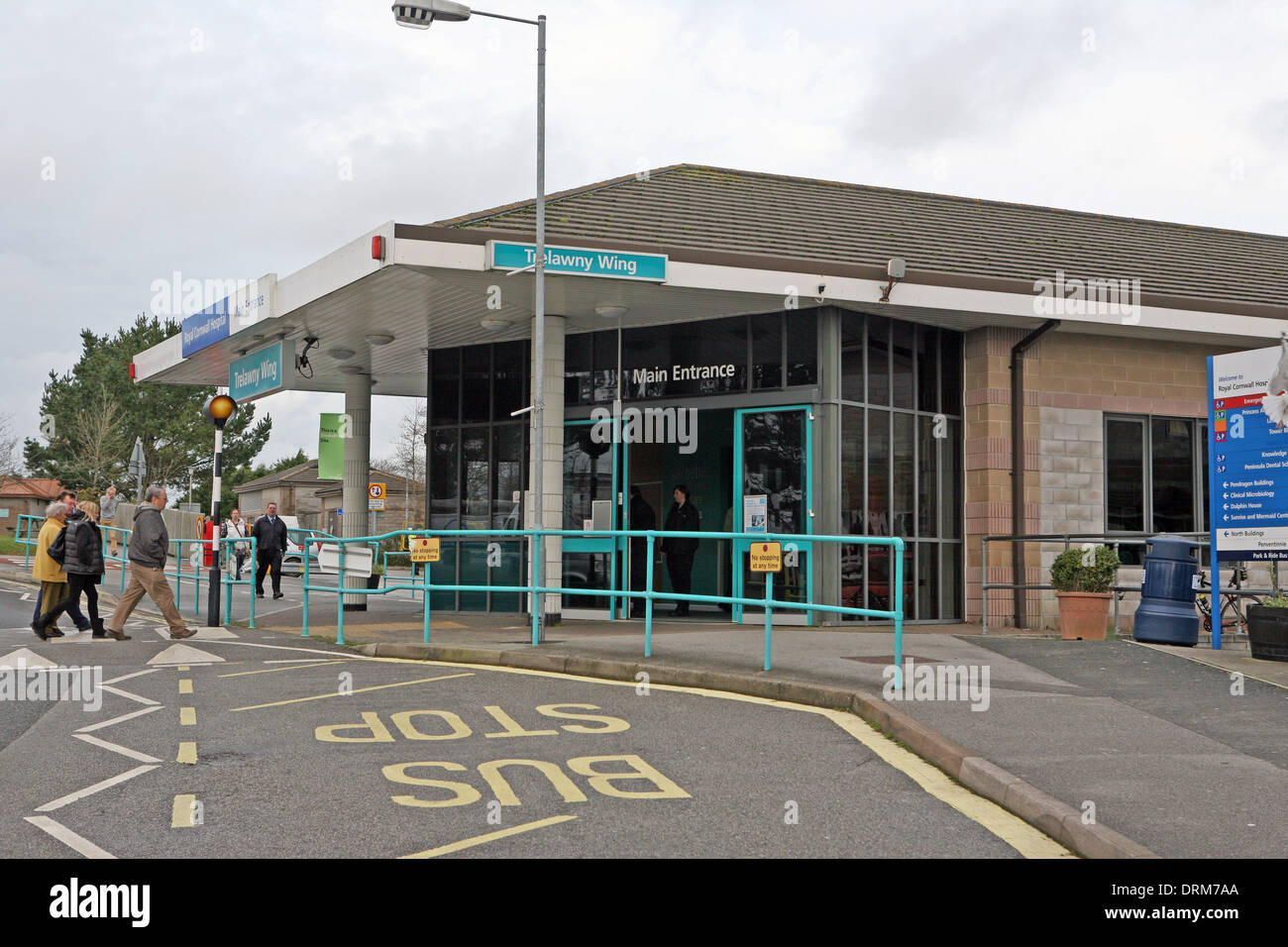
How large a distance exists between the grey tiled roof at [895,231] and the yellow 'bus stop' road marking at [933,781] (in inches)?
239

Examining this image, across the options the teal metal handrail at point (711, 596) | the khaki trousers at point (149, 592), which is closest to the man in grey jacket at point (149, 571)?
the khaki trousers at point (149, 592)

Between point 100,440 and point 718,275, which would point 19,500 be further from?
point 718,275

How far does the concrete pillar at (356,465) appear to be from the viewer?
18828 mm

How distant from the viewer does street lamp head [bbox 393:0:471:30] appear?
11945 millimetres

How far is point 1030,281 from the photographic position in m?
15.2

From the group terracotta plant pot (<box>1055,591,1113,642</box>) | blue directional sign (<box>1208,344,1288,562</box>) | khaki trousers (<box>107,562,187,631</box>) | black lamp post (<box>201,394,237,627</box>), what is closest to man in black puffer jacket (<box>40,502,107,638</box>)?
khaki trousers (<box>107,562,187,631</box>)

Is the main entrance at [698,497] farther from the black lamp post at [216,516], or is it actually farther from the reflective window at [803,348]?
the black lamp post at [216,516]

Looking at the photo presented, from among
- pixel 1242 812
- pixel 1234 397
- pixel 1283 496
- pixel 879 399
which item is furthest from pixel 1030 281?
pixel 1242 812

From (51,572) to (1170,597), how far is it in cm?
1228

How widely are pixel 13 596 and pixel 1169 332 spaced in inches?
751

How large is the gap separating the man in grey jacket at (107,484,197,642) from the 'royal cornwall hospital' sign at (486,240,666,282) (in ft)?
15.0

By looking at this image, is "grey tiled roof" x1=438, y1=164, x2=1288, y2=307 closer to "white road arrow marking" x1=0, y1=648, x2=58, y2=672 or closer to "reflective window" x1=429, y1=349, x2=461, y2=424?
"reflective window" x1=429, y1=349, x2=461, y2=424

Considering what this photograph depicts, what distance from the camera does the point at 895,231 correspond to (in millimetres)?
17438

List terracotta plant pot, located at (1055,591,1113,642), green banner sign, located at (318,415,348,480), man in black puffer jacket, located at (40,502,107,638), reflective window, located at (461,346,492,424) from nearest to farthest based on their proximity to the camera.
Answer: terracotta plant pot, located at (1055,591,1113,642) → man in black puffer jacket, located at (40,502,107,638) → reflective window, located at (461,346,492,424) → green banner sign, located at (318,415,348,480)
